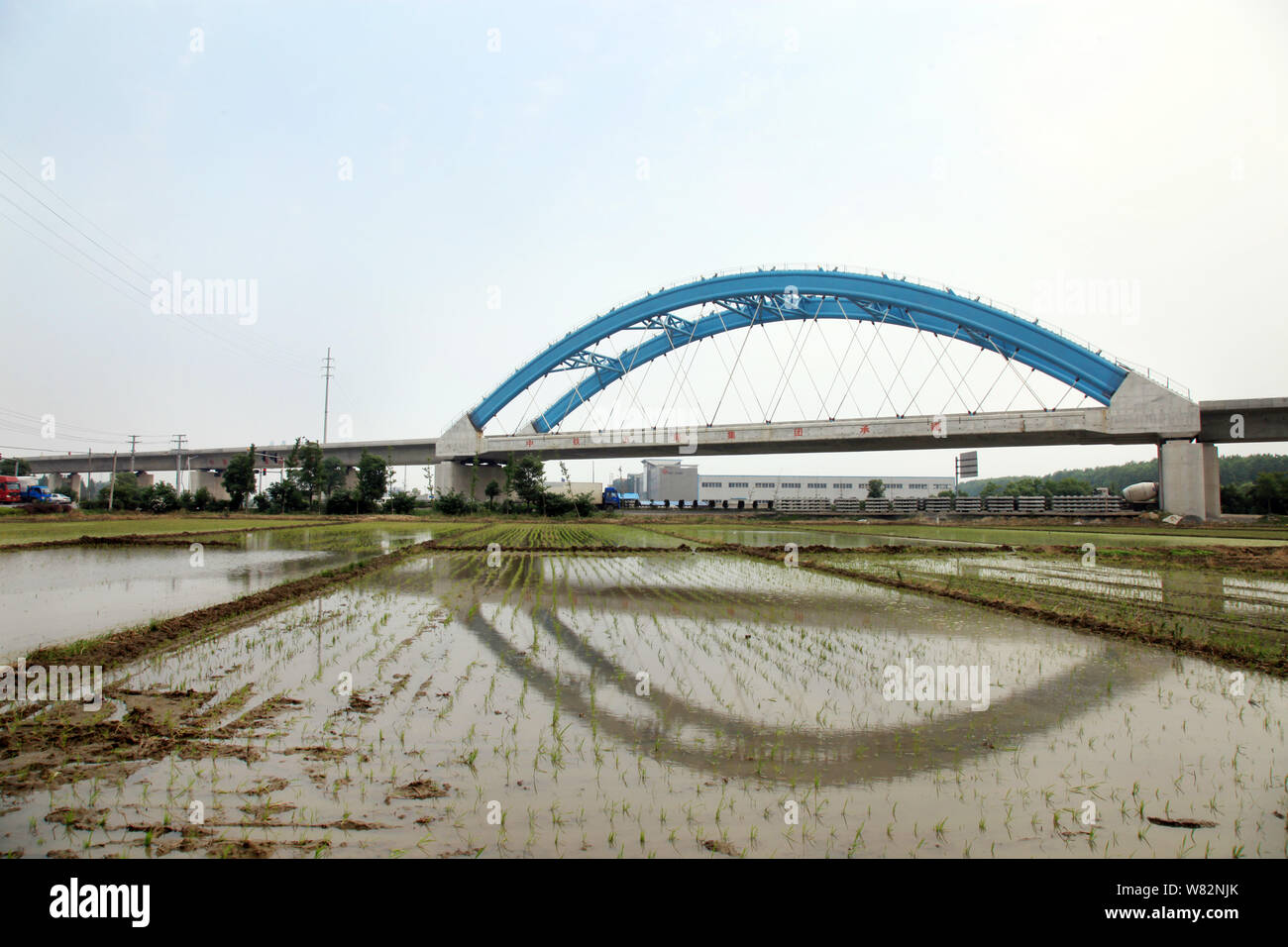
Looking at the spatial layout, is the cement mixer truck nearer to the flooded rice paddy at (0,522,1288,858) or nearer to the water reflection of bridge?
the water reflection of bridge

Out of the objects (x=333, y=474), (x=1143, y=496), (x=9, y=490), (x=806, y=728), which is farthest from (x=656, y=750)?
(x=333, y=474)

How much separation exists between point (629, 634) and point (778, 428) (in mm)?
42661

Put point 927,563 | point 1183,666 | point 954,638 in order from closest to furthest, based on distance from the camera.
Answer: point 1183,666
point 954,638
point 927,563

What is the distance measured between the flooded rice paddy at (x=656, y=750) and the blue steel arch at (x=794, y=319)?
137ft

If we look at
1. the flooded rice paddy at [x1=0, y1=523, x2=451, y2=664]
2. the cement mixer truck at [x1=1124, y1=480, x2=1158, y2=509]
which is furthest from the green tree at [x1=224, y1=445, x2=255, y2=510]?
the cement mixer truck at [x1=1124, y1=480, x2=1158, y2=509]

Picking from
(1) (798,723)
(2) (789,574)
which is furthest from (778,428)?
(1) (798,723)

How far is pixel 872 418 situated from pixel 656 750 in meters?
46.6

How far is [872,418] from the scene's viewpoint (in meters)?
47.6

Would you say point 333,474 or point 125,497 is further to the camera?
point 333,474

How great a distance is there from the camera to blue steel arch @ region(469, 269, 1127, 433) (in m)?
43.4

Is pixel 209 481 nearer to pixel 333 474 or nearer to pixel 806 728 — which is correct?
pixel 333 474

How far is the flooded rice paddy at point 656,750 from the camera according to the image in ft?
11.9
